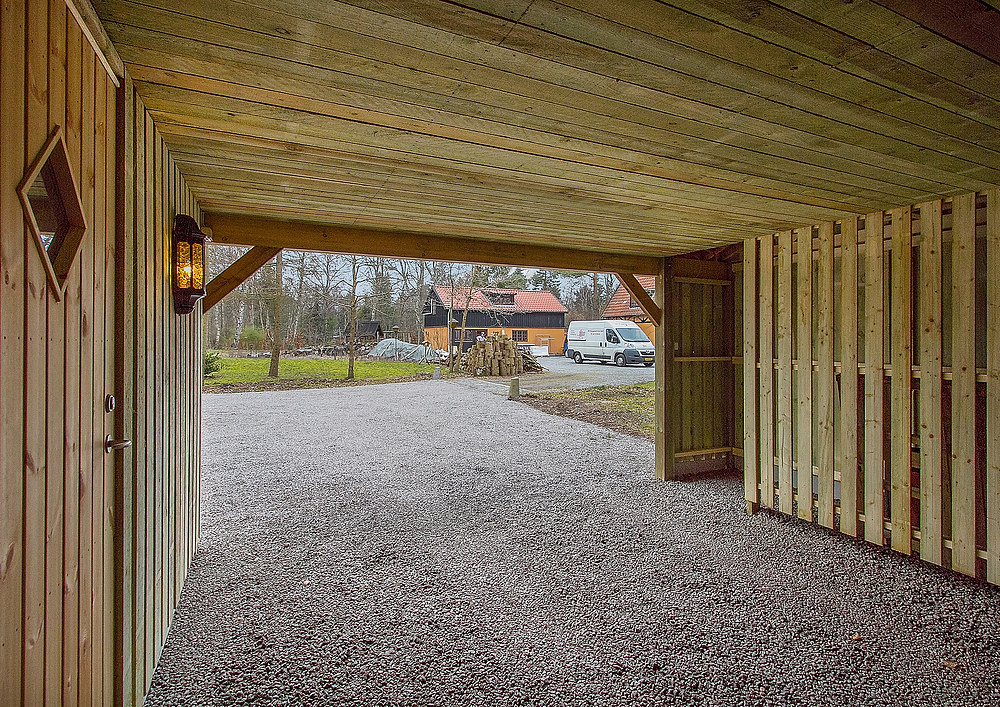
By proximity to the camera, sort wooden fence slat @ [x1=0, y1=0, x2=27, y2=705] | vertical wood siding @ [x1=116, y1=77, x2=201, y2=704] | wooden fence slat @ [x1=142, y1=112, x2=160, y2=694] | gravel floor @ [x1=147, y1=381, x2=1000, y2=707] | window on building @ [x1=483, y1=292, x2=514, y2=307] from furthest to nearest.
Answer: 1. window on building @ [x1=483, y1=292, x2=514, y2=307]
2. gravel floor @ [x1=147, y1=381, x2=1000, y2=707]
3. wooden fence slat @ [x1=142, y1=112, x2=160, y2=694]
4. vertical wood siding @ [x1=116, y1=77, x2=201, y2=704]
5. wooden fence slat @ [x1=0, y1=0, x2=27, y2=705]

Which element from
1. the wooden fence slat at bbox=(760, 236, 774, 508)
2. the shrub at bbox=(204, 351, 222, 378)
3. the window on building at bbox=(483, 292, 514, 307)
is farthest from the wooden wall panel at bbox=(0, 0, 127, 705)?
the window on building at bbox=(483, 292, 514, 307)

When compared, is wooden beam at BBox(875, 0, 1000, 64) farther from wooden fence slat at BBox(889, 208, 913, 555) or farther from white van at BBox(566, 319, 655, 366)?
white van at BBox(566, 319, 655, 366)

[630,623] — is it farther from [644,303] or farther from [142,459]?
[644,303]

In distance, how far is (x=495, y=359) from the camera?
47.0 ft

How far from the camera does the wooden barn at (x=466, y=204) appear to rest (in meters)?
1.24

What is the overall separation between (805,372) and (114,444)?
3879 mm

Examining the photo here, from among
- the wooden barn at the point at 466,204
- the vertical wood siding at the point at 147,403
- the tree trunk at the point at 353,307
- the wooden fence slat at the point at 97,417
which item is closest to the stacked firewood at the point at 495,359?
the tree trunk at the point at 353,307

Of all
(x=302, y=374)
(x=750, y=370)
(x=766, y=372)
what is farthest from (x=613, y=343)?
(x=766, y=372)

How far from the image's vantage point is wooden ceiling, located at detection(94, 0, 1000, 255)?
138 centimetres

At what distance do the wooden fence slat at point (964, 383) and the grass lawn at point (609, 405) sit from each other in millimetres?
4149

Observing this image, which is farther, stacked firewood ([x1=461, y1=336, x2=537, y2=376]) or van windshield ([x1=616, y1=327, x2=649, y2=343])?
van windshield ([x1=616, y1=327, x2=649, y2=343])

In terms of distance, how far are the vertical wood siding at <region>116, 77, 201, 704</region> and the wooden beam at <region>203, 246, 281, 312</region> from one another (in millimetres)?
579

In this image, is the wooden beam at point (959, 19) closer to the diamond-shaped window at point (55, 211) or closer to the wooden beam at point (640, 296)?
the diamond-shaped window at point (55, 211)

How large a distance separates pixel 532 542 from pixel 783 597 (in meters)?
1.45
